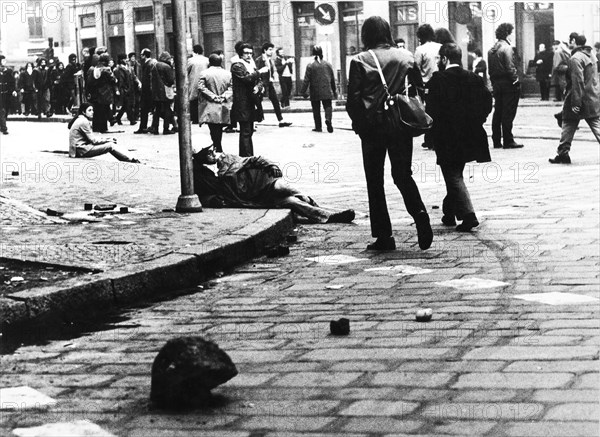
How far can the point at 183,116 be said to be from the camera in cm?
1034

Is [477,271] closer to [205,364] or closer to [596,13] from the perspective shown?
[205,364]

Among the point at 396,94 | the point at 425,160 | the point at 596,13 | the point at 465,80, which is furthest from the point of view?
the point at 596,13

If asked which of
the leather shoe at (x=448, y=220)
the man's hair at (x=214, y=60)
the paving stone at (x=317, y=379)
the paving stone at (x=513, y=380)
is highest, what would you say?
the man's hair at (x=214, y=60)

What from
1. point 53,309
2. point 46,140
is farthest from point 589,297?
point 46,140

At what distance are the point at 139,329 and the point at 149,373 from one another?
1.14 m

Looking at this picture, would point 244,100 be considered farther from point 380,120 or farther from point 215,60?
point 380,120

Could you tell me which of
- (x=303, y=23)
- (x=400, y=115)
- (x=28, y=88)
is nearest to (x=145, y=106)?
(x=28, y=88)

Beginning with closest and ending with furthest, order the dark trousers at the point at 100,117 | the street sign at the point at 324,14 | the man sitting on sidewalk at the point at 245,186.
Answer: the man sitting on sidewalk at the point at 245,186 < the dark trousers at the point at 100,117 < the street sign at the point at 324,14

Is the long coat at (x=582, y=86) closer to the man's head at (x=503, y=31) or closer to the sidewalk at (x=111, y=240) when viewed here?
the man's head at (x=503, y=31)

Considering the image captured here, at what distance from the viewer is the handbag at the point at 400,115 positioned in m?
8.78

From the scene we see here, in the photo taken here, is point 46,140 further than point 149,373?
Yes

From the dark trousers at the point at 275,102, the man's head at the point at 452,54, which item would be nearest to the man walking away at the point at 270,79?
the dark trousers at the point at 275,102

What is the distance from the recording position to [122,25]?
161 ft

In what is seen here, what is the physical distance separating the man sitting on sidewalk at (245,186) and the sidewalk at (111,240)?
1.36 ft
